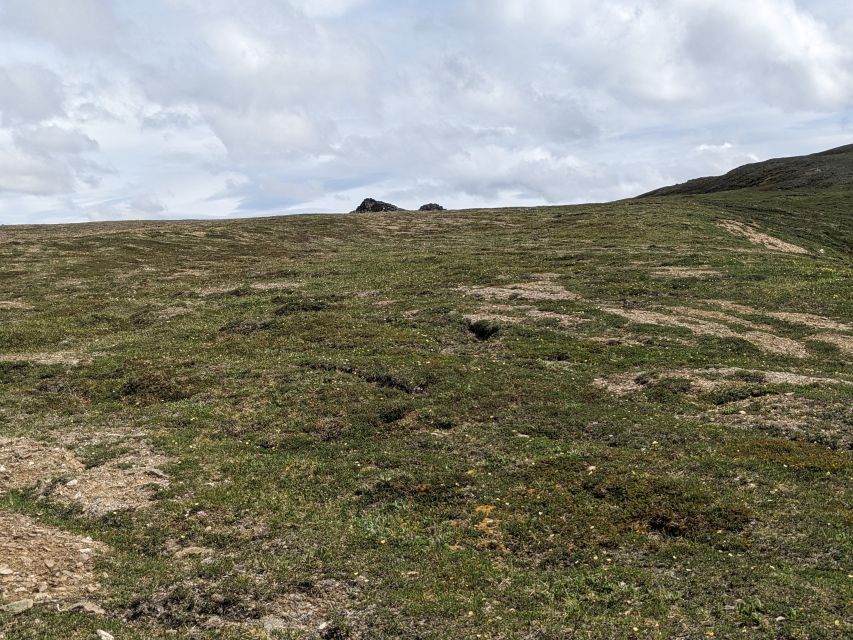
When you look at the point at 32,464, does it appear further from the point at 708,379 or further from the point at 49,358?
the point at 708,379

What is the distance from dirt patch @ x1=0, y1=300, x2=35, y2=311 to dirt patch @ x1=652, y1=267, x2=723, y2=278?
59998 millimetres

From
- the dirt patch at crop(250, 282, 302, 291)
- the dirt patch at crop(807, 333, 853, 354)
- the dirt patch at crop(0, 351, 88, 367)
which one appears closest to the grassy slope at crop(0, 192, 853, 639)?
the dirt patch at crop(0, 351, 88, 367)

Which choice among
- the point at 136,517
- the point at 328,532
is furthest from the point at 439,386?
the point at 136,517

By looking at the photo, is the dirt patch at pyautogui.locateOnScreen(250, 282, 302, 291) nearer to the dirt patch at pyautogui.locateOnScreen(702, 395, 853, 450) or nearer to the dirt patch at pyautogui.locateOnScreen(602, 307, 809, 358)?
the dirt patch at pyautogui.locateOnScreen(602, 307, 809, 358)

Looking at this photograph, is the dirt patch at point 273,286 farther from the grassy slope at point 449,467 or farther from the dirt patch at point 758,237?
the dirt patch at point 758,237

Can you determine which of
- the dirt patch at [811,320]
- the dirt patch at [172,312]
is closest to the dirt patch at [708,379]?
the dirt patch at [811,320]

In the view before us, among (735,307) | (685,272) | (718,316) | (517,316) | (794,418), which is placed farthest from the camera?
(685,272)


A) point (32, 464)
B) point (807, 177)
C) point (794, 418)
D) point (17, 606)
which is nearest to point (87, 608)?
point (17, 606)

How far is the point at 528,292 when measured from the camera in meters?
54.2

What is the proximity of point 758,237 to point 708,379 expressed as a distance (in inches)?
2800

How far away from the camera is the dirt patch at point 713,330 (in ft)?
120

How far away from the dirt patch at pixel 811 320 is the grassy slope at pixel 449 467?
163cm

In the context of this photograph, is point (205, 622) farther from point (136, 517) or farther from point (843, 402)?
point (843, 402)

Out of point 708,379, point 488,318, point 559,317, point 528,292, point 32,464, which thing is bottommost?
point 32,464
